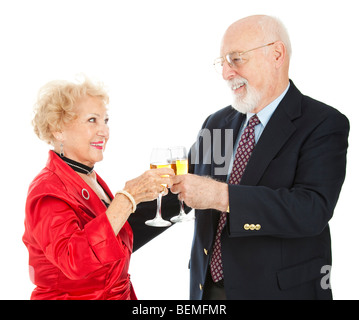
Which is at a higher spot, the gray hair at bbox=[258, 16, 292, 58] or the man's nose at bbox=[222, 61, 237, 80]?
the gray hair at bbox=[258, 16, 292, 58]

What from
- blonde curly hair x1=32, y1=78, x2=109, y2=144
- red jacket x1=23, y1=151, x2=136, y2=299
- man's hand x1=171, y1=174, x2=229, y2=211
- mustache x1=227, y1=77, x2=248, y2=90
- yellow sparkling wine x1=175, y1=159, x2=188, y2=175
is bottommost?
red jacket x1=23, y1=151, x2=136, y2=299

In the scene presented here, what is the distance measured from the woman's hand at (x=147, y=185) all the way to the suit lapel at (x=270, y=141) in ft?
1.86

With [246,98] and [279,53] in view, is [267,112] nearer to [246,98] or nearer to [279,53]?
[246,98]

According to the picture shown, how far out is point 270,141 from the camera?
2613 millimetres

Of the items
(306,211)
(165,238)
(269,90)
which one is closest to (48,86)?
(269,90)

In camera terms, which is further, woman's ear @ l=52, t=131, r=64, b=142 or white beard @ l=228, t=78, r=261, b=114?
white beard @ l=228, t=78, r=261, b=114

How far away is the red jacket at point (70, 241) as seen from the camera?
209cm

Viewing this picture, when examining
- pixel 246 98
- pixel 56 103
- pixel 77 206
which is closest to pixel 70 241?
pixel 77 206

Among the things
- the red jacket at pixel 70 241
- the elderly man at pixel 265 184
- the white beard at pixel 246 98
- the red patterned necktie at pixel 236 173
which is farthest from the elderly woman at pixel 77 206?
the white beard at pixel 246 98

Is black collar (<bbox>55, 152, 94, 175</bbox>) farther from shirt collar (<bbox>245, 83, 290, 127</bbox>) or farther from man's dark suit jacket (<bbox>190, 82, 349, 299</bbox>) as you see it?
shirt collar (<bbox>245, 83, 290, 127</bbox>)

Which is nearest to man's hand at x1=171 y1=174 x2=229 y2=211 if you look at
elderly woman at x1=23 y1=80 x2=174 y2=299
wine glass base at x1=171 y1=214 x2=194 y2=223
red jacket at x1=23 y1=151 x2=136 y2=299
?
elderly woman at x1=23 y1=80 x2=174 y2=299

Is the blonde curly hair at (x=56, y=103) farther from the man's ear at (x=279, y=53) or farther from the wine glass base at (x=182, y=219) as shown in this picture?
the man's ear at (x=279, y=53)

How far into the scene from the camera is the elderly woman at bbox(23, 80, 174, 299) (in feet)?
6.89

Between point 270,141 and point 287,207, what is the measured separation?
45cm
